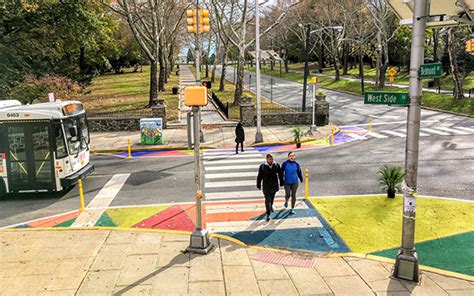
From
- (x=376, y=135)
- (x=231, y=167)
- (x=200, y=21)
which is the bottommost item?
(x=231, y=167)

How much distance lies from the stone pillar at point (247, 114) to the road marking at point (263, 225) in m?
16.5

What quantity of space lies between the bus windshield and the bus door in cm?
67

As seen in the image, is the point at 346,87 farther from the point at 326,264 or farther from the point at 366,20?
the point at 326,264

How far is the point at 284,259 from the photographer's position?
328 inches

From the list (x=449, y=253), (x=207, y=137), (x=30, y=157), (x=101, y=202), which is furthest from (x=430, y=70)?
(x=207, y=137)

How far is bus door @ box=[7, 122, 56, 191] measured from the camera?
42.1 ft

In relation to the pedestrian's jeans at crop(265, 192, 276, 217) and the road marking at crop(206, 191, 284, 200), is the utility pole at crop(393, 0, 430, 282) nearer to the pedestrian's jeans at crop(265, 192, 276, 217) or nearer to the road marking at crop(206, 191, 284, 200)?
the pedestrian's jeans at crop(265, 192, 276, 217)

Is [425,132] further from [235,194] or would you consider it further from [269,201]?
[269,201]

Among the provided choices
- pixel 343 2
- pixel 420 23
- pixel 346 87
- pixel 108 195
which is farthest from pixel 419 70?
pixel 343 2

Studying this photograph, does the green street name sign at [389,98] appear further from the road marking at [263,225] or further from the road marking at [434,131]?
Result: the road marking at [434,131]

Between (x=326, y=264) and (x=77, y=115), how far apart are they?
1047 centimetres

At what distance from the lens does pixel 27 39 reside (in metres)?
33.6

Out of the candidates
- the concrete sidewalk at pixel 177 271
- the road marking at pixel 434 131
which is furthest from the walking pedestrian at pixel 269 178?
the road marking at pixel 434 131

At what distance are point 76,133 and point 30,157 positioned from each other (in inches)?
66.0
